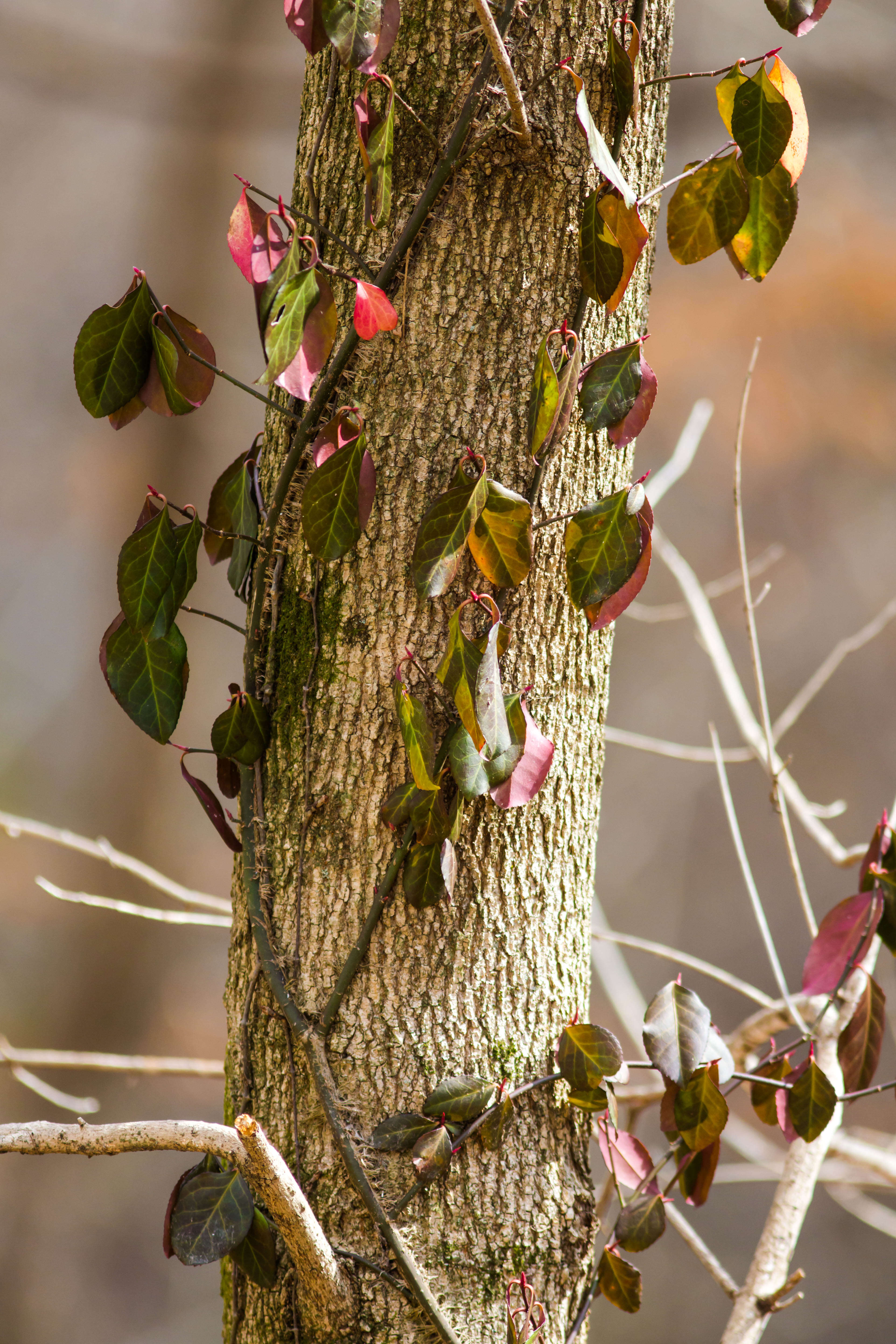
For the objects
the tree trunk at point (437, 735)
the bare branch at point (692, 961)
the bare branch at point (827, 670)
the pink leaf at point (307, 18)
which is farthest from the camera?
the bare branch at point (827, 670)

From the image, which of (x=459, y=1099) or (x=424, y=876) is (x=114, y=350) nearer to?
(x=424, y=876)

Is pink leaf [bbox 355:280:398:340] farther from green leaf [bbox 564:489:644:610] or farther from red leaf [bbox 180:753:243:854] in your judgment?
red leaf [bbox 180:753:243:854]

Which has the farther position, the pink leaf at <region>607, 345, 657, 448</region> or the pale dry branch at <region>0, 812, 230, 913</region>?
the pale dry branch at <region>0, 812, 230, 913</region>

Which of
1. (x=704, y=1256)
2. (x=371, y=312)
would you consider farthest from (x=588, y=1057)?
(x=371, y=312)

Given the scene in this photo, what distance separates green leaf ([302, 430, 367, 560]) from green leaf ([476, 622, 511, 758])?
0.37ft

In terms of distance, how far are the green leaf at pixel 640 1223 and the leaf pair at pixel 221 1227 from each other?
0.84ft

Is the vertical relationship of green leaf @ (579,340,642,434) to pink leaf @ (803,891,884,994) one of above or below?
above

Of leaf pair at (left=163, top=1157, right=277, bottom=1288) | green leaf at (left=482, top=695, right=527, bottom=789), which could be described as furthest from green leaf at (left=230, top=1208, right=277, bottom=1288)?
green leaf at (left=482, top=695, right=527, bottom=789)

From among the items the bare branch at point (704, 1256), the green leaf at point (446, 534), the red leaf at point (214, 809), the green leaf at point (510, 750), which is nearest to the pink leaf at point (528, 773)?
the green leaf at point (510, 750)

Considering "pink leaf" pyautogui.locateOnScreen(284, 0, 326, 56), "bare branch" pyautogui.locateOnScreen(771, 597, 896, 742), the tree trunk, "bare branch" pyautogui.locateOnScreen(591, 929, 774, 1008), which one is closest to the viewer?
"pink leaf" pyautogui.locateOnScreen(284, 0, 326, 56)

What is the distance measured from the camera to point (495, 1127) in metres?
0.63

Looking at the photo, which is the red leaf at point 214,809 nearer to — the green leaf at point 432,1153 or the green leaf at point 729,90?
the green leaf at point 432,1153

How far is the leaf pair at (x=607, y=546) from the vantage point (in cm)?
61

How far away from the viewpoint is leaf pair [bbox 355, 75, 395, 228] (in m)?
0.56
